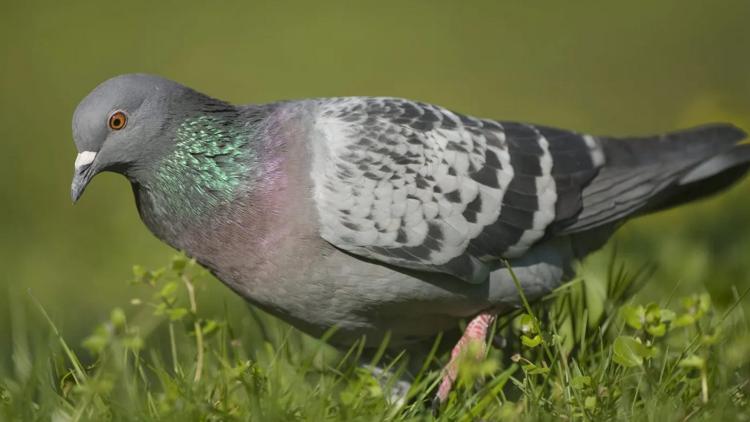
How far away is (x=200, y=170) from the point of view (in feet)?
12.4

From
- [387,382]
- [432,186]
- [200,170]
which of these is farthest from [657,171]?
[200,170]

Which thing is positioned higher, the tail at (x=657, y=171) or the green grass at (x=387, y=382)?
the tail at (x=657, y=171)

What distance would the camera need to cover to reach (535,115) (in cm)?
966

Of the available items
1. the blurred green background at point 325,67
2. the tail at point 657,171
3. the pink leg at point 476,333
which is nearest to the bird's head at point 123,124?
the pink leg at point 476,333

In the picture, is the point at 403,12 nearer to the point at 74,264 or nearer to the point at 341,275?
the point at 74,264

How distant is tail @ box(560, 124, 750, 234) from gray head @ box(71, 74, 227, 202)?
1736 mm

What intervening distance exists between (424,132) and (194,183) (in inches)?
37.0

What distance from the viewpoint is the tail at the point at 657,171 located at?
431cm

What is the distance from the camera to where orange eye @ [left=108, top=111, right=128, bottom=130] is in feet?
12.1

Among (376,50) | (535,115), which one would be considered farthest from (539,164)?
(376,50)

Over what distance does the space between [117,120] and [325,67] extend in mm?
7326

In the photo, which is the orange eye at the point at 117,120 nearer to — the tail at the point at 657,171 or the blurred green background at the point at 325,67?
the tail at the point at 657,171

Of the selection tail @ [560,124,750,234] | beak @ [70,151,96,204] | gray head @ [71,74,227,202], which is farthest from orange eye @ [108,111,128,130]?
tail @ [560,124,750,234]

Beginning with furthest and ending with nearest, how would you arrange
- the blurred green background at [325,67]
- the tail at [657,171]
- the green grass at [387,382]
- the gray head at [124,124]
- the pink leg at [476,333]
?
the blurred green background at [325,67], the tail at [657,171], the pink leg at [476,333], the gray head at [124,124], the green grass at [387,382]
